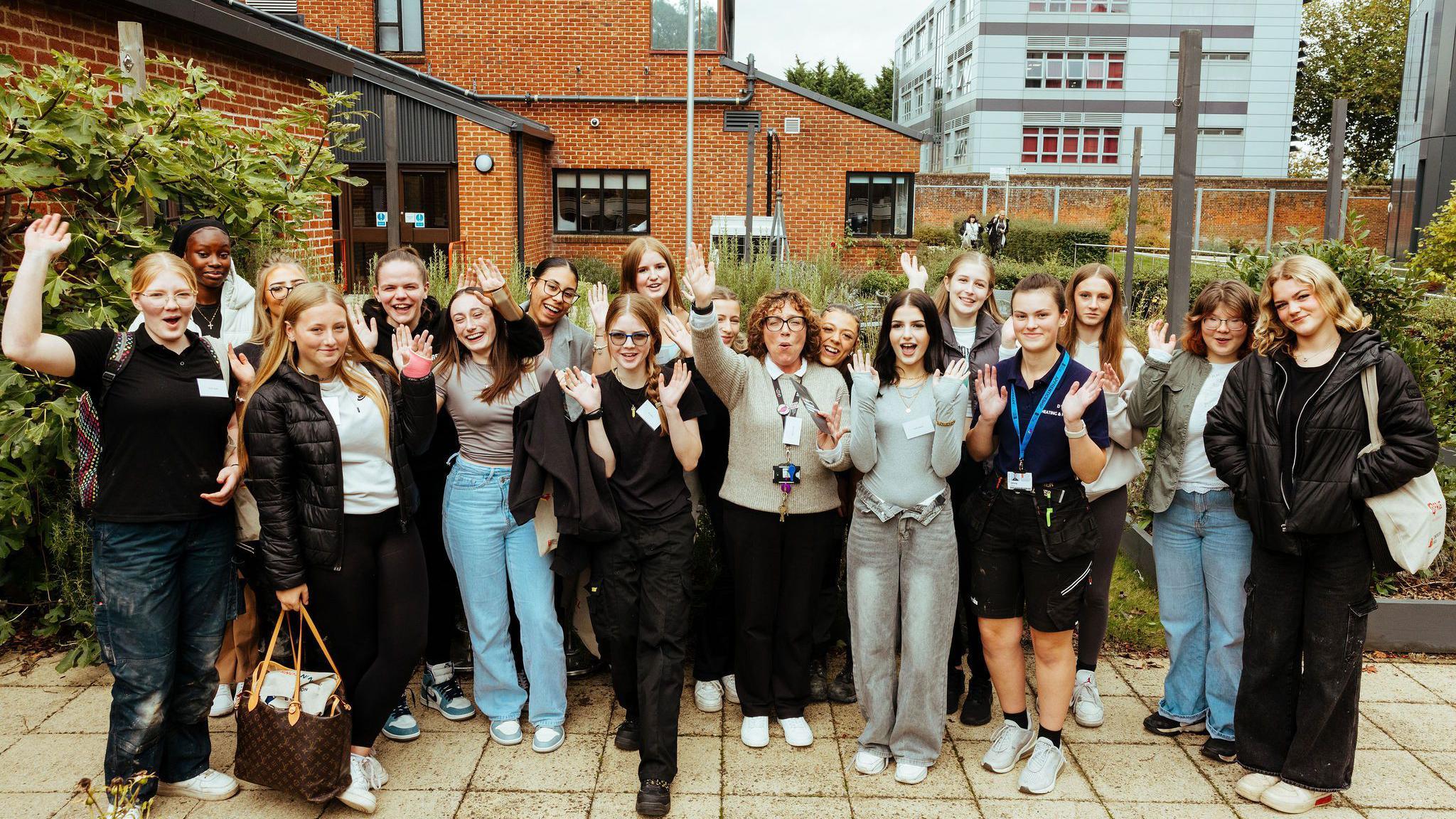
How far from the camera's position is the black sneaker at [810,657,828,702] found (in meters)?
4.65

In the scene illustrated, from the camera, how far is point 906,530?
388cm

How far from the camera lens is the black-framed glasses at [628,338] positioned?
3.87 m

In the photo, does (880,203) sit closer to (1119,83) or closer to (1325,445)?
(1325,445)

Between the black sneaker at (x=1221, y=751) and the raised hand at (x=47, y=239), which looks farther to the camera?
the black sneaker at (x=1221, y=751)

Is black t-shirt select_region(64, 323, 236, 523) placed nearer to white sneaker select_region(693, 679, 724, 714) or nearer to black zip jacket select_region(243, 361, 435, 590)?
black zip jacket select_region(243, 361, 435, 590)

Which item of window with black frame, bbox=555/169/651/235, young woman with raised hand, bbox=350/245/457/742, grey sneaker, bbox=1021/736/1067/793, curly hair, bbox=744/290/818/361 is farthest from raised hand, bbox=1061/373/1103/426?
window with black frame, bbox=555/169/651/235

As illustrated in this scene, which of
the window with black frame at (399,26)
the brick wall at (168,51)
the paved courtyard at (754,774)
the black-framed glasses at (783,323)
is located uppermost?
the window with black frame at (399,26)

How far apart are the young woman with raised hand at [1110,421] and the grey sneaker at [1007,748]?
453mm

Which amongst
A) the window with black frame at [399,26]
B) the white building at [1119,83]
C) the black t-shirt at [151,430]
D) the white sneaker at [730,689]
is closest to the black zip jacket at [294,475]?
the black t-shirt at [151,430]

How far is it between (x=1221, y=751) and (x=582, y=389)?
3.01 meters

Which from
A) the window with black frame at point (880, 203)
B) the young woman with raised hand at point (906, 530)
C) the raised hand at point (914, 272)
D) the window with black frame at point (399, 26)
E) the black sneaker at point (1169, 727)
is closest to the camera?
the young woman with raised hand at point (906, 530)

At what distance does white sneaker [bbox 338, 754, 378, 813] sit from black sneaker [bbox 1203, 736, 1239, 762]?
3.34 meters

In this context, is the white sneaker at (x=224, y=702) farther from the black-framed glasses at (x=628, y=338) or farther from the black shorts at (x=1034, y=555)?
Answer: the black shorts at (x=1034, y=555)

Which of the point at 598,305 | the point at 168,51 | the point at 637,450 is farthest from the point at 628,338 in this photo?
the point at 168,51
